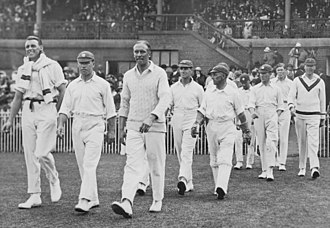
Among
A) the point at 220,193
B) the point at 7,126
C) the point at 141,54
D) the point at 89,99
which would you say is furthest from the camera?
the point at 220,193

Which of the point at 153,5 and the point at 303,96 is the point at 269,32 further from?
the point at 303,96

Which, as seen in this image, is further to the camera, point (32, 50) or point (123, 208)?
point (32, 50)

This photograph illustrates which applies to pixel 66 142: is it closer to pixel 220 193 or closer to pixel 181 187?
pixel 181 187

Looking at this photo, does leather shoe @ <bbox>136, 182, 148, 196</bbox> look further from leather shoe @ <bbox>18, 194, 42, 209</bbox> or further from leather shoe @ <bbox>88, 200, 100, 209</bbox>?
leather shoe @ <bbox>18, 194, 42, 209</bbox>

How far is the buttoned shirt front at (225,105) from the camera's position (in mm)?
10711

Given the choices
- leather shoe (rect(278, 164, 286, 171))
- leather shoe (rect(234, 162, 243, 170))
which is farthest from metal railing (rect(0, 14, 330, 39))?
leather shoe (rect(278, 164, 286, 171))

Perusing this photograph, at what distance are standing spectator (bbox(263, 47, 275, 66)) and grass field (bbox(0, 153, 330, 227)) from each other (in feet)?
24.5

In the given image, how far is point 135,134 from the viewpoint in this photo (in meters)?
9.28

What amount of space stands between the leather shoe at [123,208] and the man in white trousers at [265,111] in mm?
4637

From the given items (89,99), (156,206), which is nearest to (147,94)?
(89,99)

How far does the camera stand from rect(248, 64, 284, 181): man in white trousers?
13133 millimetres

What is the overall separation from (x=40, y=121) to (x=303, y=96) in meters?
5.20

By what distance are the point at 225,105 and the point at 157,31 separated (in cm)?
1652

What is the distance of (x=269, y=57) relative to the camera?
21.5 m
